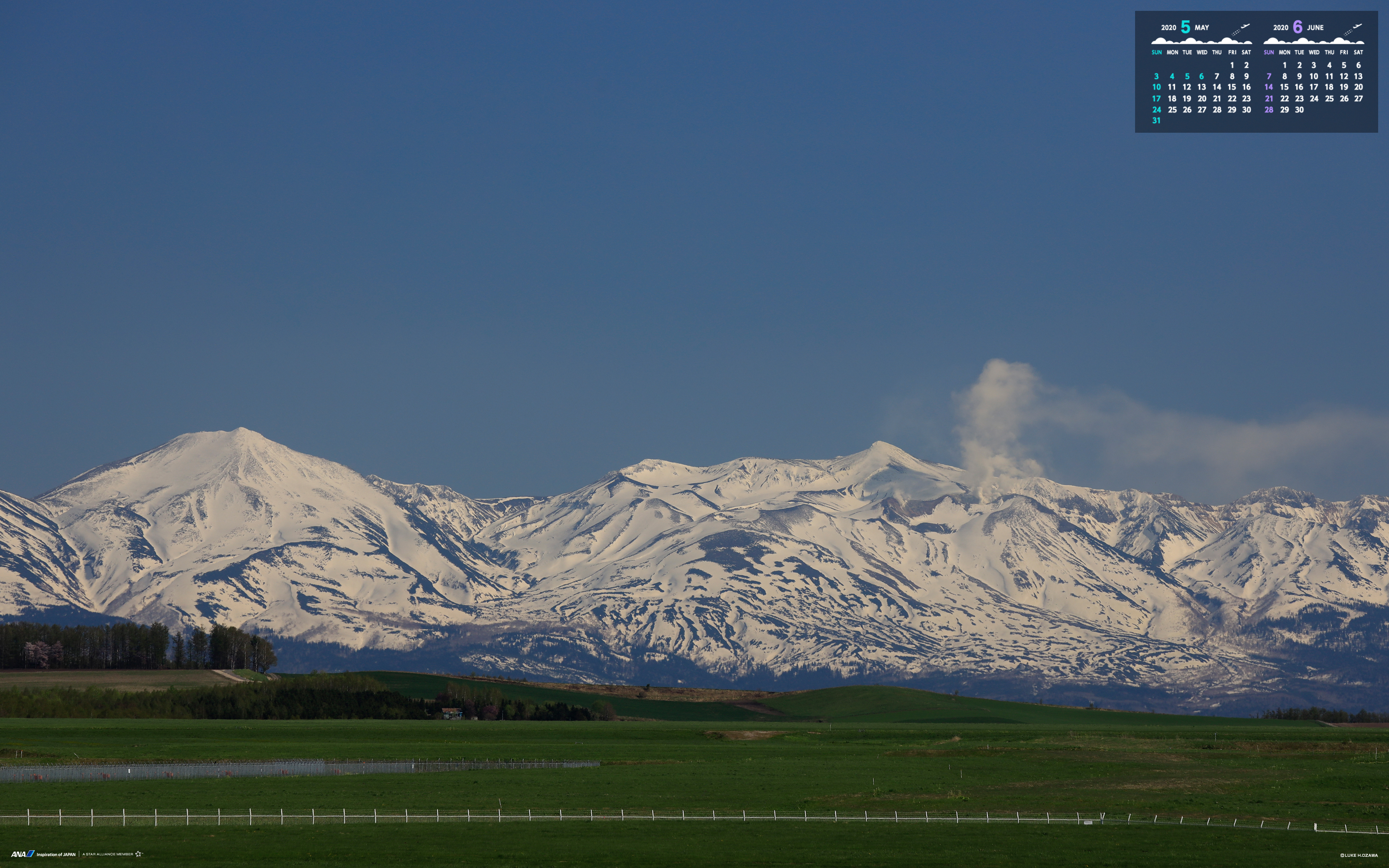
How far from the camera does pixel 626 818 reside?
7875 cm

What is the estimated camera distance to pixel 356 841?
224 ft

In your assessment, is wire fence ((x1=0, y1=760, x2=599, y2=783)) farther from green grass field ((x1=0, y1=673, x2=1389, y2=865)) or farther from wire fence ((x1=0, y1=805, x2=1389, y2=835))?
wire fence ((x1=0, y1=805, x2=1389, y2=835))

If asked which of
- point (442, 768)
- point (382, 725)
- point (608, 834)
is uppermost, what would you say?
point (608, 834)

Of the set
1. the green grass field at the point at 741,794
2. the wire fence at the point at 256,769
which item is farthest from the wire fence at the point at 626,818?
the wire fence at the point at 256,769

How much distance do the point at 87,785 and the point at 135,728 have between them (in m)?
74.3

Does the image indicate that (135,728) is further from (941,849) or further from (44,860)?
(941,849)

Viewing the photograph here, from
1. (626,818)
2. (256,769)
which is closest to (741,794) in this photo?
(626,818)

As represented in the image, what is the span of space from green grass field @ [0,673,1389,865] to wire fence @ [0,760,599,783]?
4434mm

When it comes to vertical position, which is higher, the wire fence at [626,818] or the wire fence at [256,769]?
the wire fence at [626,818]

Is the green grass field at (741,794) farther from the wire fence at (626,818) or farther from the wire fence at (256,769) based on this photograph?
the wire fence at (256,769)

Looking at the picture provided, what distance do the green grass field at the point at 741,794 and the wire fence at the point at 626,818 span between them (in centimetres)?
189

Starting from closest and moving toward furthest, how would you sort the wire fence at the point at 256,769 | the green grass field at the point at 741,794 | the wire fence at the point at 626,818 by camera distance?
the green grass field at the point at 741,794 < the wire fence at the point at 626,818 < the wire fence at the point at 256,769

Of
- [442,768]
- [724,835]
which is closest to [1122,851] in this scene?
[724,835]

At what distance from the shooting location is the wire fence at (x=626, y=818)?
74.9 meters
